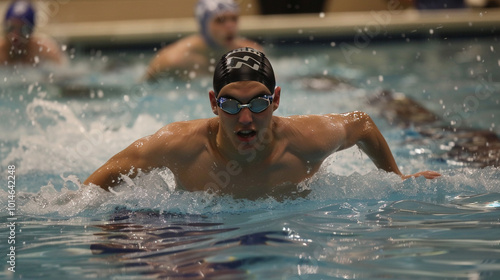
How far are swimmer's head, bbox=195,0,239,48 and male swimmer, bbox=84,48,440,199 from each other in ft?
13.4

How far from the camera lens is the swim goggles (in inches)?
123

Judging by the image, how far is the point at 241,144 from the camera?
→ 10.6 ft

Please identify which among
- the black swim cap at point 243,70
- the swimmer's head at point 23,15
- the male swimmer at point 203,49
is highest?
the swimmer's head at point 23,15

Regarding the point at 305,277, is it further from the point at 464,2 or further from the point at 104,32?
the point at 464,2

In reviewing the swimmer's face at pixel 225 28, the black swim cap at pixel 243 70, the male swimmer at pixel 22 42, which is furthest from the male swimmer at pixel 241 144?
the male swimmer at pixel 22 42

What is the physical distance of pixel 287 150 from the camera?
3.49 m

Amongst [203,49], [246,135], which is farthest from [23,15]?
[246,135]

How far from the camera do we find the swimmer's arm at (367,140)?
3.67 metres

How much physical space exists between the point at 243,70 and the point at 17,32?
582 centimetres

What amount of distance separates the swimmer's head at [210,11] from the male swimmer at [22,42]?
2.00 metres

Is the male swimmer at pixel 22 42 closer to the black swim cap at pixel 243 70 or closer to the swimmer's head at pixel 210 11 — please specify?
the swimmer's head at pixel 210 11

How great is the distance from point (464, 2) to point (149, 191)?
7829 millimetres

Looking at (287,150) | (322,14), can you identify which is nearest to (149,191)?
(287,150)

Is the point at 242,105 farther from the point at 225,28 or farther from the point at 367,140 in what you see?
the point at 225,28
